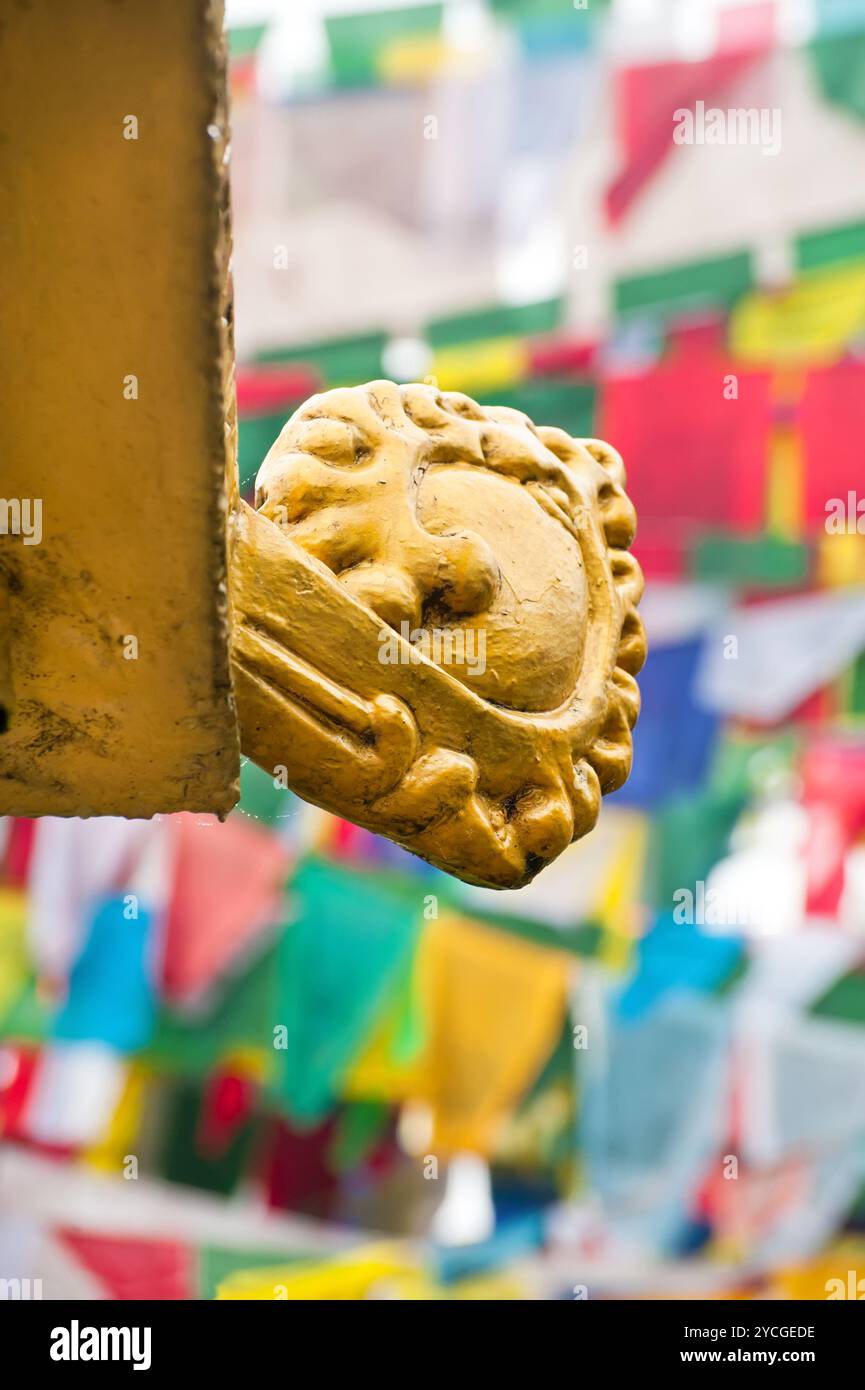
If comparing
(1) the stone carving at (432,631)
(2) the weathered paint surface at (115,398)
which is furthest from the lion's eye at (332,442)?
(2) the weathered paint surface at (115,398)

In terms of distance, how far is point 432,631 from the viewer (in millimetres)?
1322

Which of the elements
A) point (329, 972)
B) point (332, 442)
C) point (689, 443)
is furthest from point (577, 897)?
point (332, 442)

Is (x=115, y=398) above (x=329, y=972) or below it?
below

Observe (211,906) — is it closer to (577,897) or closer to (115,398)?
(577,897)

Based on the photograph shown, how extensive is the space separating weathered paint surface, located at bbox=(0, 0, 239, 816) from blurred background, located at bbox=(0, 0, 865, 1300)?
14.6ft

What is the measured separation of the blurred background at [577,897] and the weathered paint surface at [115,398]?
445 cm

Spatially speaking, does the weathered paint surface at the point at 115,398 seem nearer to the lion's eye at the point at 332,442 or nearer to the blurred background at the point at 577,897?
the lion's eye at the point at 332,442

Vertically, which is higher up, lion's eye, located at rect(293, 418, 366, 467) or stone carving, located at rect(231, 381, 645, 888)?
lion's eye, located at rect(293, 418, 366, 467)

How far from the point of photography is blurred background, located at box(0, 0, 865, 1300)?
5.64 meters

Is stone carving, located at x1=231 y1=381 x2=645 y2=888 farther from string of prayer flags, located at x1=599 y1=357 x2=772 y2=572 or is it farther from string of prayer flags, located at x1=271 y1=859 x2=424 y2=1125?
string of prayer flags, located at x1=599 y1=357 x2=772 y2=572

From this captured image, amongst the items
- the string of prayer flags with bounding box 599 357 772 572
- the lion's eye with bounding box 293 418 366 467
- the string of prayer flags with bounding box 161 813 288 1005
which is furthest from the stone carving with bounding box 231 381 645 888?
the string of prayer flags with bounding box 599 357 772 572

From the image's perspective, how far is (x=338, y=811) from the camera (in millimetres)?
1302

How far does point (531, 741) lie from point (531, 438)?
250 mm

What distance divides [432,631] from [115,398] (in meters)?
0.35
